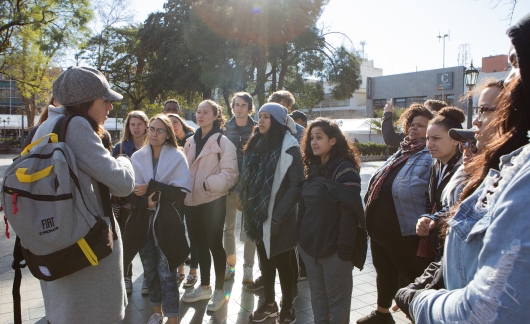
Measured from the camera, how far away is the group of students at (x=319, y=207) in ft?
3.11

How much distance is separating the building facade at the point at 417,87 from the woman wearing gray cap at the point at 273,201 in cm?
3830

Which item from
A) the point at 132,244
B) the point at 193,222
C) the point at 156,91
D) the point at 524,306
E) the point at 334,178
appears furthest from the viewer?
the point at 156,91

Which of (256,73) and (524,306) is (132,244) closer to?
(524,306)

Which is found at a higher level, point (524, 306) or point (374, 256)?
point (524, 306)

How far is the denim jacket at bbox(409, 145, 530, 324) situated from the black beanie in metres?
0.19

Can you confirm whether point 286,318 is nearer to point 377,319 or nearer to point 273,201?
point 377,319

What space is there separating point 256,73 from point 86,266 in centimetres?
1903

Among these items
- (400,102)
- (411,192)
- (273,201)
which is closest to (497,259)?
(411,192)

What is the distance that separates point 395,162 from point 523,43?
8.89ft

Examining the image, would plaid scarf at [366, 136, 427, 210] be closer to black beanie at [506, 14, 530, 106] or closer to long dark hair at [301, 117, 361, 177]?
long dark hair at [301, 117, 361, 177]

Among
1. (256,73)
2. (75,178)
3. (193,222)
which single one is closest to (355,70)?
(256,73)

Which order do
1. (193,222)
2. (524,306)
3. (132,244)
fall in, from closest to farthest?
(524,306), (132,244), (193,222)

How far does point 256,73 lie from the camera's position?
20.5 metres

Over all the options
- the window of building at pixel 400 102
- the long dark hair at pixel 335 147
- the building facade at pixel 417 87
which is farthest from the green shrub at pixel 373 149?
the long dark hair at pixel 335 147
